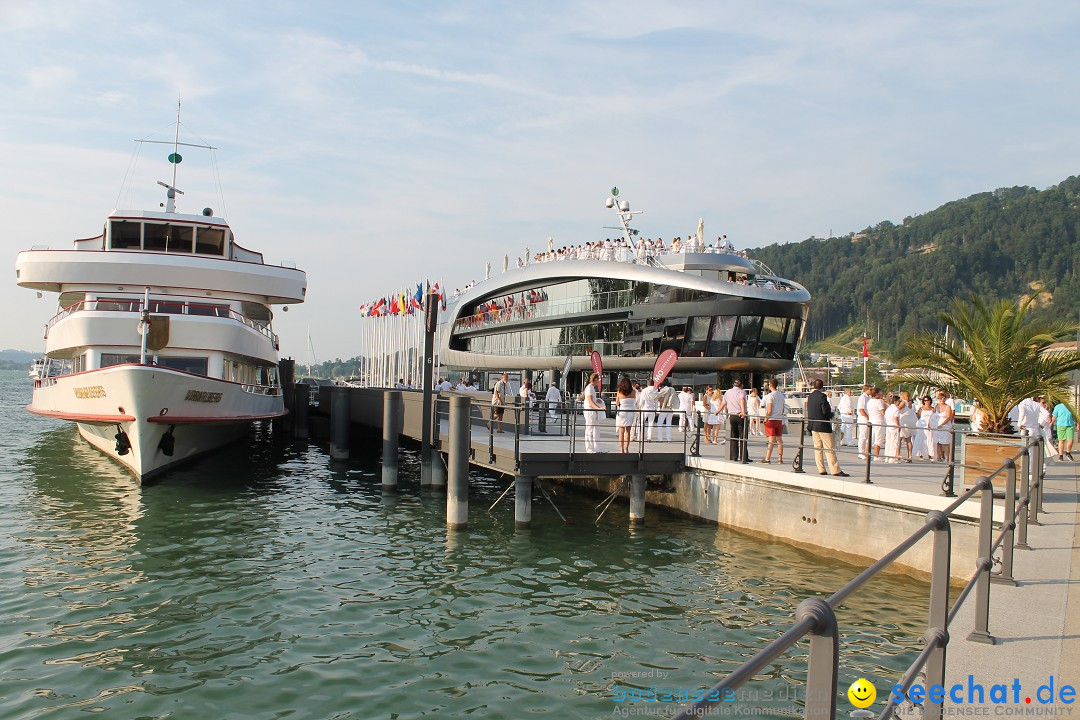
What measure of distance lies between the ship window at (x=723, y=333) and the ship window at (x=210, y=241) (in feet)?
68.1

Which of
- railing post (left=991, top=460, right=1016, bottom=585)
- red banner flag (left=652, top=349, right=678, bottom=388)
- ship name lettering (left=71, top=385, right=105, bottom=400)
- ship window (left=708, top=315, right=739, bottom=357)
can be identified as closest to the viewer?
railing post (left=991, top=460, right=1016, bottom=585)

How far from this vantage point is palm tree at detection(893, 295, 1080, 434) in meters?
14.6

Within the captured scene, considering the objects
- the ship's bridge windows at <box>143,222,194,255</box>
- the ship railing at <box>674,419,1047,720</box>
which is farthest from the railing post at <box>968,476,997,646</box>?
the ship's bridge windows at <box>143,222,194,255</box>

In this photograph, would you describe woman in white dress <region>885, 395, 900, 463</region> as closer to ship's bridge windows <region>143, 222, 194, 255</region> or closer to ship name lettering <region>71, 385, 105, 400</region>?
ship name lettering <region>71, 385, 105, 400</region>

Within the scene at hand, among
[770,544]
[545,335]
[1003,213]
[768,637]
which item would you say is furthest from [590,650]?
[1003,213]

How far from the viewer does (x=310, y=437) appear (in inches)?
1603

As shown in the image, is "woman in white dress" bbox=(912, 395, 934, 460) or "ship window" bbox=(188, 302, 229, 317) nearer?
"woman in white dress" bbox=(912, 395, 934, 460)

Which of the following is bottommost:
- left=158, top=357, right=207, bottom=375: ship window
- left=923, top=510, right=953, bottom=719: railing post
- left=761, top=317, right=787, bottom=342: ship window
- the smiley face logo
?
the smiley face logo

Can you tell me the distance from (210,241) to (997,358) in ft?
80.6

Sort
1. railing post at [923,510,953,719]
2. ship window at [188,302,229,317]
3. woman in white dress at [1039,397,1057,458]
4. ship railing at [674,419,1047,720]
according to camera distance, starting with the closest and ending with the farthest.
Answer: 1. ship railing at [674,419,1047,720]
2. railing post at [923,510,953,719]
3. woman in white dress at [1039,397,1057,458]
4. ship window at [188,302,229,317]

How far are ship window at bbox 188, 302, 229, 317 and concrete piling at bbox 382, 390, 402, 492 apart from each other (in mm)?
6416

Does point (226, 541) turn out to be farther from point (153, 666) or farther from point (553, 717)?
point (553, 717)

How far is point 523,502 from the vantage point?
15.0m

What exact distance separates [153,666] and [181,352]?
16.0 meters
